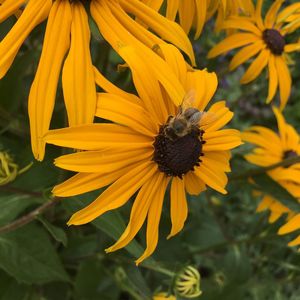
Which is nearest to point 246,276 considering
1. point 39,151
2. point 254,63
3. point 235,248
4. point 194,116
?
point 235,248

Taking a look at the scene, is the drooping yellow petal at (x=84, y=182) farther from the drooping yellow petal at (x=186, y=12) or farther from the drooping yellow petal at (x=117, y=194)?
the drooping yellow petal at (x=186, y=12)

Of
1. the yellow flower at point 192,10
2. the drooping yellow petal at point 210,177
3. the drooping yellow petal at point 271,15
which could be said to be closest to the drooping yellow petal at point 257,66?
the drooping yellow petal at point 271,15

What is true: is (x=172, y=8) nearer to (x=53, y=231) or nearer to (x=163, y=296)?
(x=53, y=231)

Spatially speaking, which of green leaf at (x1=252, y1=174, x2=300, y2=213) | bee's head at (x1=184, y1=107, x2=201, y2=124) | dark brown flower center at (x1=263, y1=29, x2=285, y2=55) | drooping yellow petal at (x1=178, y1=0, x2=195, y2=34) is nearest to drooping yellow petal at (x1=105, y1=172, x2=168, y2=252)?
bee's head at (x1=184, y1=107, x2=201, y2=124)

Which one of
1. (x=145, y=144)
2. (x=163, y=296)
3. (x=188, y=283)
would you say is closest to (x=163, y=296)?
(x=163, y=296)

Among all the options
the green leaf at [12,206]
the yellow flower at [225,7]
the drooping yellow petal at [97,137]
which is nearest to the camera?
the drooping yellow petal at [97,137]

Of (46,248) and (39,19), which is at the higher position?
(39,19)

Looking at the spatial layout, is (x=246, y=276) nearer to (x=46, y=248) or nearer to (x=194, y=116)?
(x=46, y=248)
